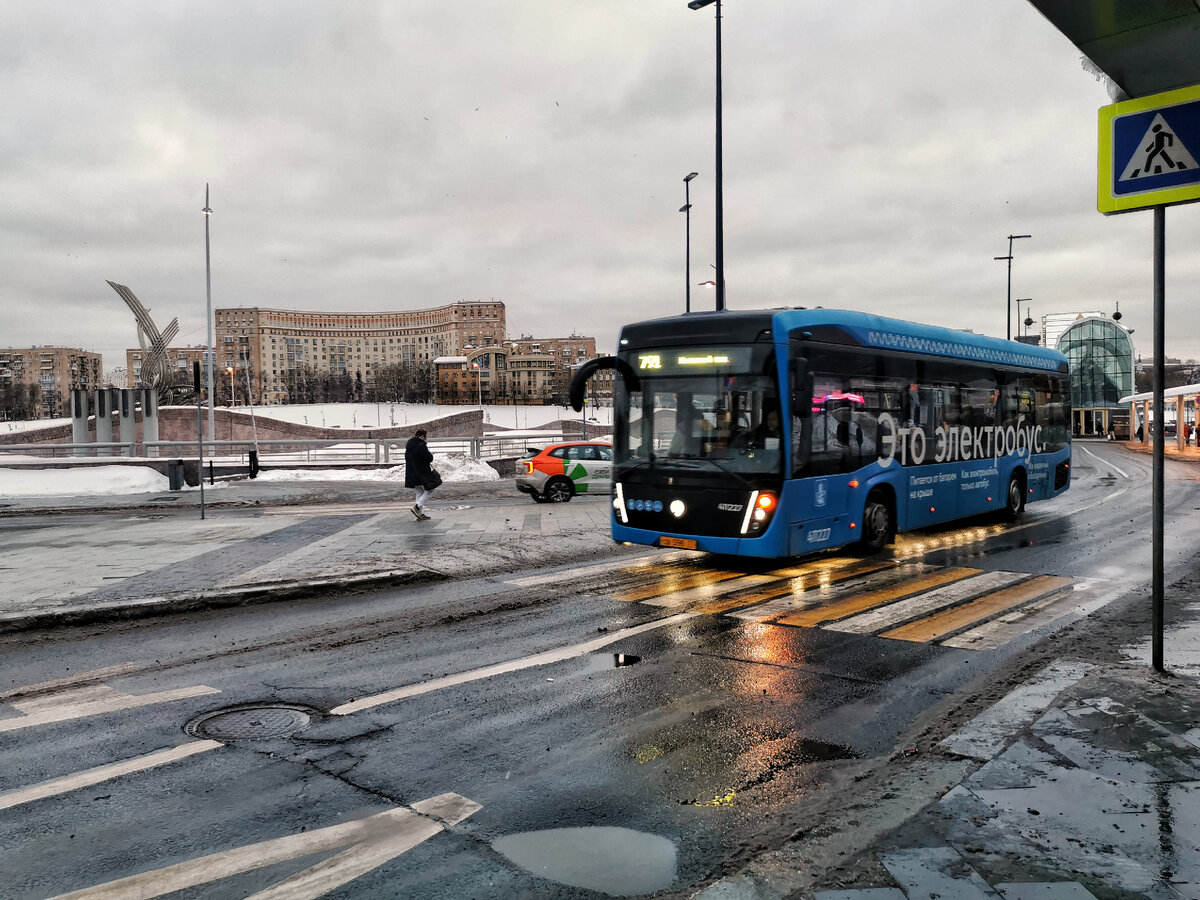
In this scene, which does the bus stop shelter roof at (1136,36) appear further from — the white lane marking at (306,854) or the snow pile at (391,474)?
the snow pile at (391,474)

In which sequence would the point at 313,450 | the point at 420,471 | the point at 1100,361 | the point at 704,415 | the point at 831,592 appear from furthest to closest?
1. the point at 1100,361
2. the point at 313,450
3. the point at 420,471
4. the point at 704,415
5. the point at 831,592

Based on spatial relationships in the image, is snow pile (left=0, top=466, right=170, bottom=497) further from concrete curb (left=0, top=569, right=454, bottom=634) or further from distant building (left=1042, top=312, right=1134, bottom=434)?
distant building (left=1042, top=312, right=1134, bottom=434)

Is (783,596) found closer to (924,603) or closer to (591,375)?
(924,603)

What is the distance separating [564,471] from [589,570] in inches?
396

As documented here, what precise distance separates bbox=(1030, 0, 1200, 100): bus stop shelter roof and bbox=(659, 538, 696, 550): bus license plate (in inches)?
264

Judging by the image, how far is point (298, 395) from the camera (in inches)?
5901

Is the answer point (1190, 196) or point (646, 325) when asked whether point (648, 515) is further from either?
point (1190, 196)

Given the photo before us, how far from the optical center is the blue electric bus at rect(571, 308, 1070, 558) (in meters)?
10.3

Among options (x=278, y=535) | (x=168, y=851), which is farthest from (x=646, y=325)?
(x=168, y=851)

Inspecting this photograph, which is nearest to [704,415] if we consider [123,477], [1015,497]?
[1015,497]

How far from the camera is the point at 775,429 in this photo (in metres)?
10.3

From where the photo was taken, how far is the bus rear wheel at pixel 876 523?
1216 centimetres

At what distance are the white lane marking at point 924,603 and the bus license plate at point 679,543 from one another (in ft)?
8.52

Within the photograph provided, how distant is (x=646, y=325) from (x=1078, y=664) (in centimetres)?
661
